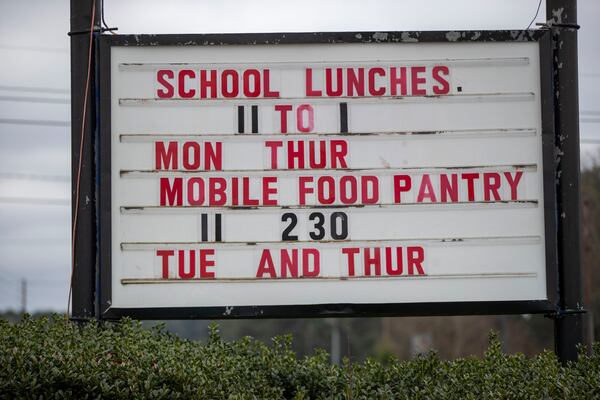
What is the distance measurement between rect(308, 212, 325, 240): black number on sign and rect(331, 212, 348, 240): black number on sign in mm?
75

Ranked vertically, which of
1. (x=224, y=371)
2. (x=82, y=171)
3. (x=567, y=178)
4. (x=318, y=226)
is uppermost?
(x=82, y=171)

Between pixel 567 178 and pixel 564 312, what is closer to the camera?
pixel 564 312

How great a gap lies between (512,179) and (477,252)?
0.62 m

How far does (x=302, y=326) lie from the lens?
80562mm

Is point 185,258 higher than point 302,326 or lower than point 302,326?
higher

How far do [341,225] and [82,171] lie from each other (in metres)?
1.99

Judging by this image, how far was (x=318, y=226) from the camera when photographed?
712 centimetres

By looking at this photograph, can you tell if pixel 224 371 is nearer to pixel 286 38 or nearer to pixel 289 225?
pixel 289 225

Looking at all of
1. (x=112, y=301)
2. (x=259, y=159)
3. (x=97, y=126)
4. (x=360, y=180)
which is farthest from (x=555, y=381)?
(x=97, y=126)

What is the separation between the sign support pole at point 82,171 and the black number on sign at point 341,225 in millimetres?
1788

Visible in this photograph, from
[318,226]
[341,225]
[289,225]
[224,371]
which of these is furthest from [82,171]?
[224,371]

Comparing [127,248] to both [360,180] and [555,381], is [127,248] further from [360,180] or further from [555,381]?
[555,381]

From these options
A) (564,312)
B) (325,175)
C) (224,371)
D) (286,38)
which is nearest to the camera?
(224,371)

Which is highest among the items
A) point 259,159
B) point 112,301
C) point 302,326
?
point 259,159
